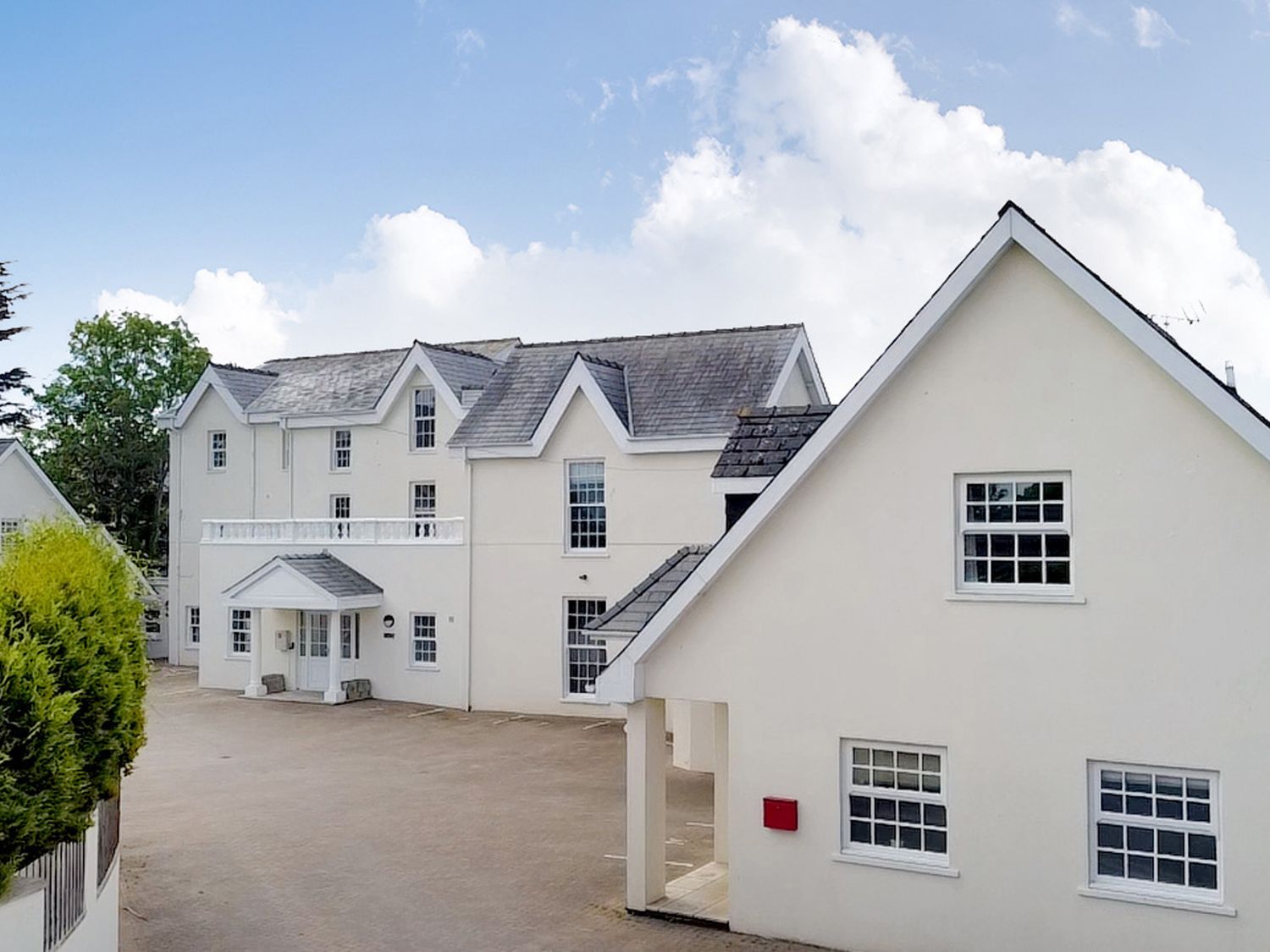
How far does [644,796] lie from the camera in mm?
13625

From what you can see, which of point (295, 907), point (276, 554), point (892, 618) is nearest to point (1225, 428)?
point (892, 618)

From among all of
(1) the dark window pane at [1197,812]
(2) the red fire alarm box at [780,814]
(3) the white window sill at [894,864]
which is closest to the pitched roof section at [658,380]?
(2) the red fire alarm box at [780,814]

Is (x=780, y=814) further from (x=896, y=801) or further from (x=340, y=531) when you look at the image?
(x=340, y=531)

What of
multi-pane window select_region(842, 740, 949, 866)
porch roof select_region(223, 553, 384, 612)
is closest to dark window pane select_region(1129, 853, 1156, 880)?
multi-pane window select_region(842, 740, 949, 866)

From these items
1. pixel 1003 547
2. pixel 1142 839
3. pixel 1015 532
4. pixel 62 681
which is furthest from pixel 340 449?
pixel 1142 839

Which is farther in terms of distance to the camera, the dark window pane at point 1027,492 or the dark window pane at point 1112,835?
the dark window pane at point 1027,492

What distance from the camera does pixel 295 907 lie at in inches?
567

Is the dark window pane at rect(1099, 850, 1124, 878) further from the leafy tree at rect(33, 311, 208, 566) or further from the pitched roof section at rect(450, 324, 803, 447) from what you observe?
the leafy tree at rect(33, 311, 208, 566)

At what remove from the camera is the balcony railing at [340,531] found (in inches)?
1264

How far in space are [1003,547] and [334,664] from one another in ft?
Answer: 75.4

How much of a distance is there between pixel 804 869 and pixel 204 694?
81.2 feet

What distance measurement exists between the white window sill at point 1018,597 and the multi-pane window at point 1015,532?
0.23 ft

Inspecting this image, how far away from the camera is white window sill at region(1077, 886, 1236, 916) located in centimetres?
1070

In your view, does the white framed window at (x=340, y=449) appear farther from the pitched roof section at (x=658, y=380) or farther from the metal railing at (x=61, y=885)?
the metal railing at (x=61, y=885)
